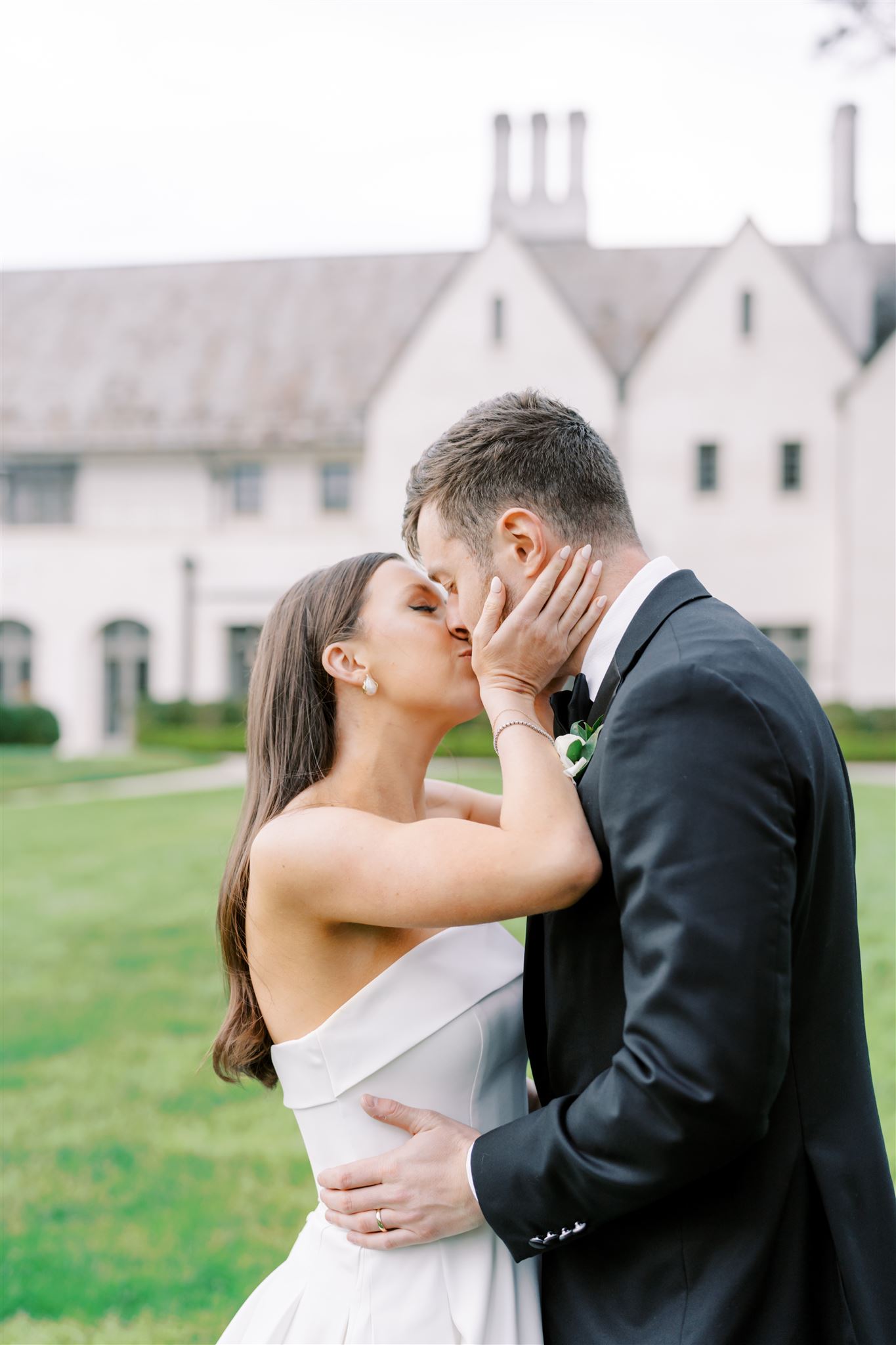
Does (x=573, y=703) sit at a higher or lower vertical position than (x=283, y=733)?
higher

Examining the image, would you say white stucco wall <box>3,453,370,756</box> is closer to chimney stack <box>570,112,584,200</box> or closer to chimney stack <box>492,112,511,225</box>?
chimney stack <box>492,112,511,225</box>

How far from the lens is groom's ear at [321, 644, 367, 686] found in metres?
2.92

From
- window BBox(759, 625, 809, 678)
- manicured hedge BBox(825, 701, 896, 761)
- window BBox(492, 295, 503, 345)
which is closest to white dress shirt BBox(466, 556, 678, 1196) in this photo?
manicured hedge BBox(825, 701, 896, 761)

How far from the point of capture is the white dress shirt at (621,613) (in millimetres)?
2381

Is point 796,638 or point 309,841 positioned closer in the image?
point 309,841

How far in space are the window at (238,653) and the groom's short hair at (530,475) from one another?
31.3m

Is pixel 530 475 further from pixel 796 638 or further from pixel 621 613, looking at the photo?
pixel 796 638

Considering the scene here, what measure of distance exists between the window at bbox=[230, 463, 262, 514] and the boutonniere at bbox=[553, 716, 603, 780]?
1299 inches

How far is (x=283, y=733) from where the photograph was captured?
293cm

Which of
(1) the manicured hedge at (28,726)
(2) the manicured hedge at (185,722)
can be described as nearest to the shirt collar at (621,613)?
(2) the manicured hedge at (185,722)

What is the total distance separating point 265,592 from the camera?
112ft

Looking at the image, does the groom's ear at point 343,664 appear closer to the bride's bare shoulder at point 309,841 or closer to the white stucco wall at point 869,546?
the bride's bare shoulder at point 309,841

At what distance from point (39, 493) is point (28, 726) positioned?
26.1 feet

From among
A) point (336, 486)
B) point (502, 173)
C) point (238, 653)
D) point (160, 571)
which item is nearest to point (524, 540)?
point (238, 653)
